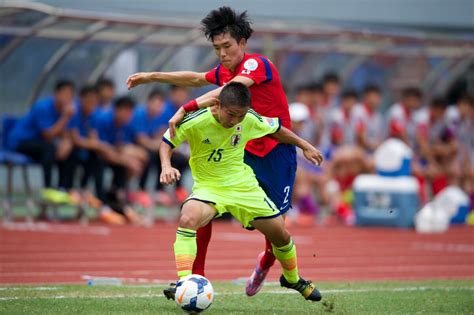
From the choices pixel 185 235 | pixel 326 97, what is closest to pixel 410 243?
pixel 326 97

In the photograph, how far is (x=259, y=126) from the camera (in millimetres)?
7762

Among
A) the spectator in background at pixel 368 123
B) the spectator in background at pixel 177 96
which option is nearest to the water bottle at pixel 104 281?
the spectator in background at pixel 177 96

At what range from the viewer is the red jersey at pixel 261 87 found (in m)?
7.95

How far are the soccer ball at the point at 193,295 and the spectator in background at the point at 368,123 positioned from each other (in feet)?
39.6

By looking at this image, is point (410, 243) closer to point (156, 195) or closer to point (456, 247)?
point (456, 247)

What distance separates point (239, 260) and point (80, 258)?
6.15 ft

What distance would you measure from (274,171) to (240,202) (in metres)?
0.84

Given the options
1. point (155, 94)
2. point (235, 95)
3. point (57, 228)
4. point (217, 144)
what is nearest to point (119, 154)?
point (155, 94)

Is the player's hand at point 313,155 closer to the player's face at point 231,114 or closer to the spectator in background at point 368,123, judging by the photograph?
the player's face at point 231,114

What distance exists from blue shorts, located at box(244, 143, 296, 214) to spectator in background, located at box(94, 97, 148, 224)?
27.2ft

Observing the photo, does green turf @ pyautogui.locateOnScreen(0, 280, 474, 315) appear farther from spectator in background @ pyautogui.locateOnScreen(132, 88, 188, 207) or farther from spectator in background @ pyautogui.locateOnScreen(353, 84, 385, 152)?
spectator in background @ pyautogui.locateOnScreen(353, 84, 385, 152)

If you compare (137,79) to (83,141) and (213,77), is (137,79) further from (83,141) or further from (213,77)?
(83,141)

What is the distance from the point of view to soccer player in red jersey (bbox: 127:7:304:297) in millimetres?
7840

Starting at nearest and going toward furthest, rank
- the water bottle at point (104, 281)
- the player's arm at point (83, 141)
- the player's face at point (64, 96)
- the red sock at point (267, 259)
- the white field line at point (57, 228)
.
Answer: the red sock at point (267, 259), the water bottle at point (104, 281), the white field line at point (57, 228), the player's face at point (64, 96), the player's arm at point (83, 141)
